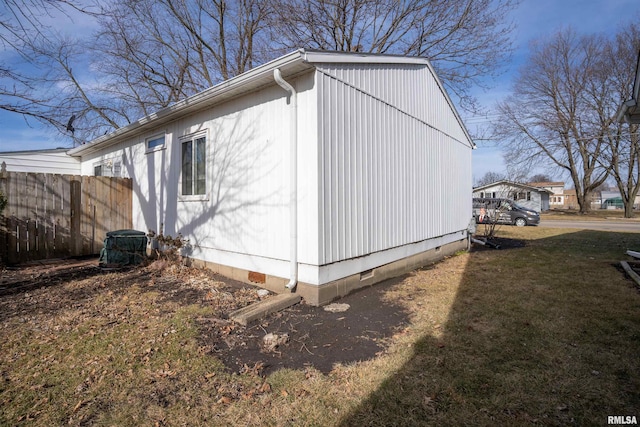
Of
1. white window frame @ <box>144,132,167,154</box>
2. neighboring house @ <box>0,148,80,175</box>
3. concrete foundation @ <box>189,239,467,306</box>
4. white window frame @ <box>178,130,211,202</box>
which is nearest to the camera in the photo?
concrete foundation @ <box>189,239,467,306</box>

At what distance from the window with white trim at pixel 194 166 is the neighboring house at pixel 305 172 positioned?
0.03 m

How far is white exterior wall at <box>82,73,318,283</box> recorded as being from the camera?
465 cm

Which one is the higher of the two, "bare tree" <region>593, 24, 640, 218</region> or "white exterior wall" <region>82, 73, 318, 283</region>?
"bare tree" <region>593, 24, 640, 218</region>

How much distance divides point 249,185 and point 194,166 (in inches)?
74.4

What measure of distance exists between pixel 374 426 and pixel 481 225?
59.7 feet

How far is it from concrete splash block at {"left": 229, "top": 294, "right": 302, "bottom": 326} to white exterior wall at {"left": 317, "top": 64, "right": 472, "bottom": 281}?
0.58 meters

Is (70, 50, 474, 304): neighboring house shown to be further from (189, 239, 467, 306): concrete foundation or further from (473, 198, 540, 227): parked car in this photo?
(473, 198, 540, 227): parked car

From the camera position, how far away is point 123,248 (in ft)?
22.3

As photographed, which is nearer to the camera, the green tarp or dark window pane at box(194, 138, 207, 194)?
dark window pane at box(194, 138, 207, 194)

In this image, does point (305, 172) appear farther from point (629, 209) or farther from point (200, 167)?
point (629, 209)

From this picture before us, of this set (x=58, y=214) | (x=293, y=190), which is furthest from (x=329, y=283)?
(x=58, y=214)

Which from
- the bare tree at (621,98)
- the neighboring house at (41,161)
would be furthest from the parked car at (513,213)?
the neighboring house at (41,161)

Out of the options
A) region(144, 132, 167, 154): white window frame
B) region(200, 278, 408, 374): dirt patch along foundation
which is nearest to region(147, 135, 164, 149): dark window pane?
region(144, 132, 167, 154): white window frame

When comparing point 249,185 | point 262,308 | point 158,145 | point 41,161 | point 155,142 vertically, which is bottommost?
point 262,308
